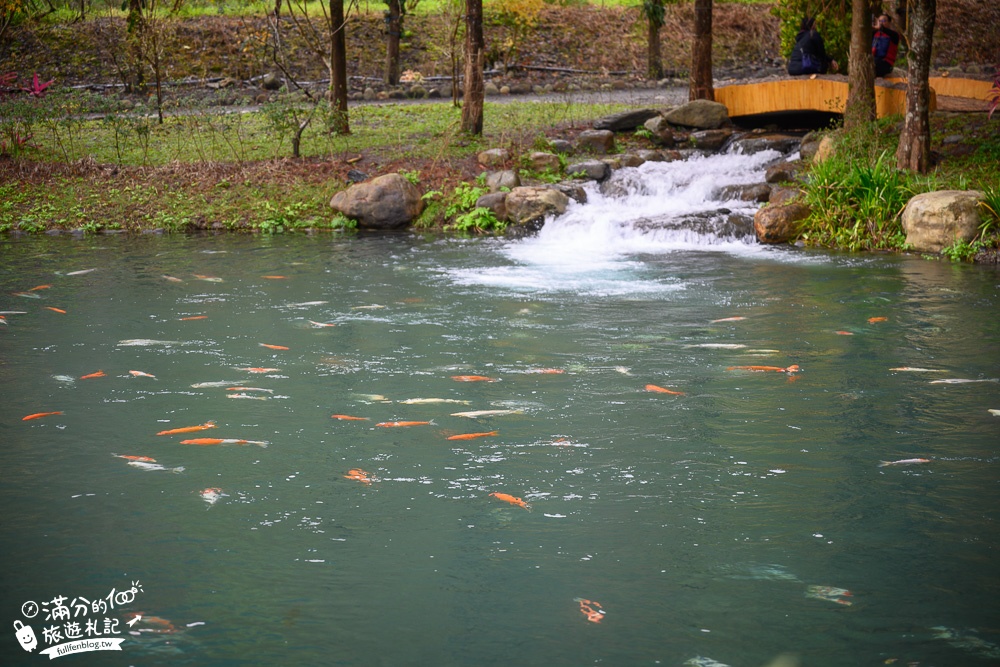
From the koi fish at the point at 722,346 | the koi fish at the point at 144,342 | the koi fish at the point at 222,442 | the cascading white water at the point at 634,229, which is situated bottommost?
the koi fish at the point at 222,442

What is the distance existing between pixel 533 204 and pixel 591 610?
10902mm

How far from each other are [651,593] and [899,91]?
43.5ft

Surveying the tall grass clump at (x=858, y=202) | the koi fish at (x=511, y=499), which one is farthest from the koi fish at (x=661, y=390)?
the tall grass clump at (x=858, y=202)

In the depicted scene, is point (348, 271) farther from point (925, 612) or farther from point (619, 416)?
point (925, 612)

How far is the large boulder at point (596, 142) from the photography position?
16.8m

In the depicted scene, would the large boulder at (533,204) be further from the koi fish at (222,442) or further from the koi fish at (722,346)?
the koi fish at (222,442)

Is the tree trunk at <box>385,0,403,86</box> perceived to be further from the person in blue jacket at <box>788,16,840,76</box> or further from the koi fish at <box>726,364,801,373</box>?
the koi fish at <box>726,364,801,373</box>

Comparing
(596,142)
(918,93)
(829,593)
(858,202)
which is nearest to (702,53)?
(596,142)

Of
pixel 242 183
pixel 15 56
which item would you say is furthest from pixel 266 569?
pixel 15 56

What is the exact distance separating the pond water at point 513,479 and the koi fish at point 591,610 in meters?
0.01

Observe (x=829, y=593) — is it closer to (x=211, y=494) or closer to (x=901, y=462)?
(x=901, y=462)

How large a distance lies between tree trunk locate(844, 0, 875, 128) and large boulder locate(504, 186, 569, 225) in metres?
4.31

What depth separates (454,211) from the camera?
48.0 ft

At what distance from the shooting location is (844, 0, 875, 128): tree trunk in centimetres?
1412
